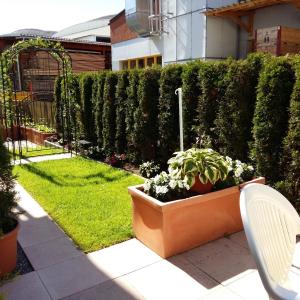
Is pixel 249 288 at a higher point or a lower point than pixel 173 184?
lower

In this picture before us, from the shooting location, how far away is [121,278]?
9.23ft

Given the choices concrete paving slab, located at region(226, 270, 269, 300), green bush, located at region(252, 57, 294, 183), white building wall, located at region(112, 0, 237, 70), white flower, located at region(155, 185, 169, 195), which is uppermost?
white building wall, located at region(112, 0, 237, 70)

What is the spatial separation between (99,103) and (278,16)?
514 cm

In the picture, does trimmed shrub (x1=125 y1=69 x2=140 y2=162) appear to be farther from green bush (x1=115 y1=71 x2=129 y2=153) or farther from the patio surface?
the patio surface

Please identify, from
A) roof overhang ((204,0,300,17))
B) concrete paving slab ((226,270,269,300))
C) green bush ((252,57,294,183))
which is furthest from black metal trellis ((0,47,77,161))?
roof overhang ((204,0,300,17))

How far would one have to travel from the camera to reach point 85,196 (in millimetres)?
4859

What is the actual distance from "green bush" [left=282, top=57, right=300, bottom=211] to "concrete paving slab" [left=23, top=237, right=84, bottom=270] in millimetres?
2410

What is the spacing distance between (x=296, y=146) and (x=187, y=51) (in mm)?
7219

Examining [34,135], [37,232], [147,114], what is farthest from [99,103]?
[37,232]

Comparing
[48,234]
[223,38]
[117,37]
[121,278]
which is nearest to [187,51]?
[223,38]

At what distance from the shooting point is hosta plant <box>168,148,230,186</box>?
3.25 metres

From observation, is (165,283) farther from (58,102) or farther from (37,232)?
(58,102)

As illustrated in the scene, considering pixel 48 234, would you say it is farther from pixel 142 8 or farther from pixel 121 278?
pixel 142 8

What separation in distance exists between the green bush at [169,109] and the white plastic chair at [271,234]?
11.7 feet
